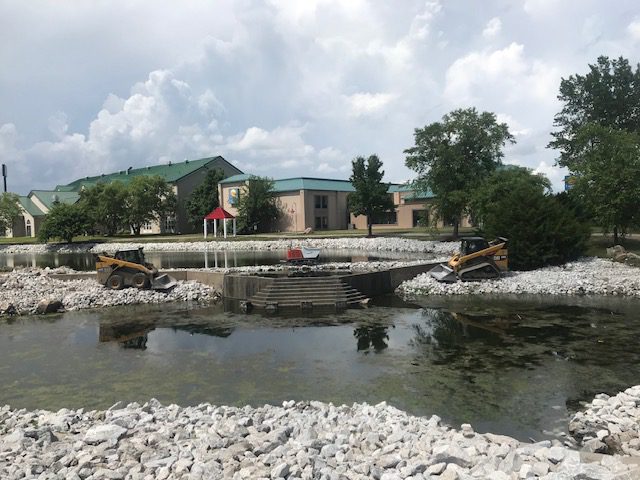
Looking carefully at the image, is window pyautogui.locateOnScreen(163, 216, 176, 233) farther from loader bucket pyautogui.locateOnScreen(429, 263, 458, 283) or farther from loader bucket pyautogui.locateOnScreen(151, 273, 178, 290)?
loader bucket pyautogui.locateOnScreen(429, 263, 458, 283)

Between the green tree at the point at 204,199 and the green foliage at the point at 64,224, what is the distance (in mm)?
16419

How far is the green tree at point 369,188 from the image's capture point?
197 ft

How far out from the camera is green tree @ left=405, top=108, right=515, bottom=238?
1882 inches

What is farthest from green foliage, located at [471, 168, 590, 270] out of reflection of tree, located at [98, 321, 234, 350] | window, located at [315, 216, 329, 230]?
window, located at [315, 216, 329, 230]

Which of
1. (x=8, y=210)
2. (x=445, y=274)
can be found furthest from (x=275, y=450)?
(x=8, y=210)

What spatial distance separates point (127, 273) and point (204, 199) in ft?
174

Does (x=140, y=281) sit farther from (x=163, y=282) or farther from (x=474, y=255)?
(x=474, y=255)

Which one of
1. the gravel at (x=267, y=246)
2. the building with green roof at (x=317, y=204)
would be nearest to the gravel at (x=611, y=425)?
the gravel at (x=267, y=246)

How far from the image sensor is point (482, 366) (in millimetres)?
13320

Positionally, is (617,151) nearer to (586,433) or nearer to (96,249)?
(586,433)

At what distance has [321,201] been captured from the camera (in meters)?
74.2

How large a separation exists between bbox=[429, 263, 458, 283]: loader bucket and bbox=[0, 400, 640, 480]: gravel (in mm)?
17376

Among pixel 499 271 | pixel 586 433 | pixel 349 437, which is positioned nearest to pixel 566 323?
pixel 499 271

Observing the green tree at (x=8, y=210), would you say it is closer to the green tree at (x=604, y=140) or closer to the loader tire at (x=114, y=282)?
the loader tire at (x=114, y=282)
